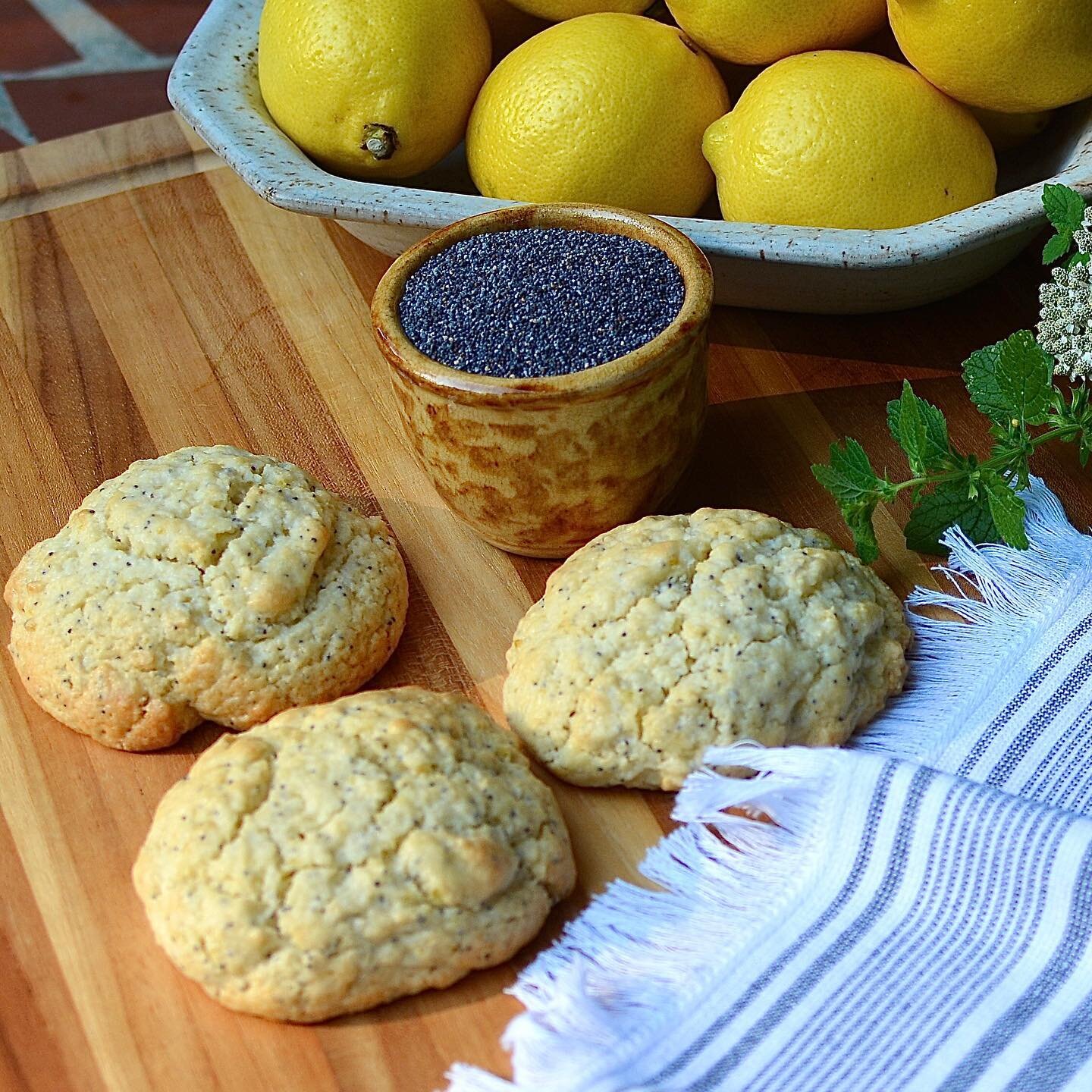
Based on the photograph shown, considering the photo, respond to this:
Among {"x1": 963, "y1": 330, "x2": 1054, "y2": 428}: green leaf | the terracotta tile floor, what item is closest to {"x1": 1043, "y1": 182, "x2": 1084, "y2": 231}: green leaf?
{"x1": 963, "y1": 330, "x2": 1054, "y2": 428}: green leaf

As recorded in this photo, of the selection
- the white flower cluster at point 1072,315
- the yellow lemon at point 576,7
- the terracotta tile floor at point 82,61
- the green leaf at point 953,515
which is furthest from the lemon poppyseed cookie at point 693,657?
the terracotta tile floor at point 82,61

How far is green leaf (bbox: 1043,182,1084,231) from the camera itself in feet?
4.14

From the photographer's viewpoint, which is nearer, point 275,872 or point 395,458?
point 275,872

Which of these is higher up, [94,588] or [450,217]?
[450,217]

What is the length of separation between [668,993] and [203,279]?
1.16 metres

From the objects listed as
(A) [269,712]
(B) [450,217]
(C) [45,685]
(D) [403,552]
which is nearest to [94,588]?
(C) [45,685]

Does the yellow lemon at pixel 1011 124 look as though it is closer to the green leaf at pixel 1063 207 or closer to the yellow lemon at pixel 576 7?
the green leaf at pixel 1063 207

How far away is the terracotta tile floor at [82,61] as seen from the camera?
9.53 ft

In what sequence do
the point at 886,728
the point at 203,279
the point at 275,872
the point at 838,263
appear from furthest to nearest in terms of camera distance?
1. the point at 203,279
2. the point at 838,263
3. the point at 886,728
4. the point at 275,872

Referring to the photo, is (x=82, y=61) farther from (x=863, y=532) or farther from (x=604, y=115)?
(x=863, y=532)

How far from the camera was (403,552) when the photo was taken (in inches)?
57.0

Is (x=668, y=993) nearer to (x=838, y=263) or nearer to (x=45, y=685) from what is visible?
(x=45, y=685)

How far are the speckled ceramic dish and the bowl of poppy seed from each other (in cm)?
10

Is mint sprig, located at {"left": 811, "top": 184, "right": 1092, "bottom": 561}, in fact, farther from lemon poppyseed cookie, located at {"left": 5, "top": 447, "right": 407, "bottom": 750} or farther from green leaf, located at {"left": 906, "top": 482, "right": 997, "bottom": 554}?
lemon poppyseed cookie, located at {"left": 5, "top": 447, "right": 407, "bottom": 750}
